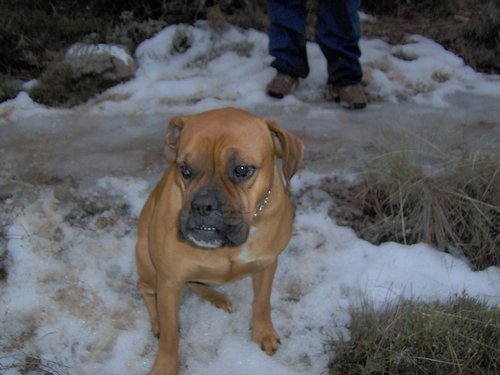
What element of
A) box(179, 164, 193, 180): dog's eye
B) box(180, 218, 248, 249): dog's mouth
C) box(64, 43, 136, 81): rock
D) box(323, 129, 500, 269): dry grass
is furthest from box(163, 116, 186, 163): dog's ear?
box(64, 43, 136, 81): rock

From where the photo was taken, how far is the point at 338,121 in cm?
490

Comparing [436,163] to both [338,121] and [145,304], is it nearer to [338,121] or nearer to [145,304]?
[338,121]

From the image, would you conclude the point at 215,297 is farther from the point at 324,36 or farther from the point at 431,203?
the point at 324,36

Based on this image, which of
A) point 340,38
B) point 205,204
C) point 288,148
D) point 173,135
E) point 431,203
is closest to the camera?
point 205,204

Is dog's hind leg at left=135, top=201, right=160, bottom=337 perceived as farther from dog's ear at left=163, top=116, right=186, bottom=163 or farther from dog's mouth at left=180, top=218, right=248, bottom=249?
dog's mouth at left=180, top=218, right=248, bottom=249

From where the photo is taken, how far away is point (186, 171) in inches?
101

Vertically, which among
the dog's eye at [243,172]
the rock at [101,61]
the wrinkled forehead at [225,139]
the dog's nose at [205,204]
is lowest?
the rock at [101,61]

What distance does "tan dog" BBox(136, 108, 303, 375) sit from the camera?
2492mm

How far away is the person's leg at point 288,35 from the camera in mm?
4805

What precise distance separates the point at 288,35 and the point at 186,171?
2676 mm

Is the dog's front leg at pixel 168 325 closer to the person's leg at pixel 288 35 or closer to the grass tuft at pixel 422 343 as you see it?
the grass tuft at pixel 422 343

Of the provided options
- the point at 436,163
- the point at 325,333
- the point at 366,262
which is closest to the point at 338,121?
the point at 436,163

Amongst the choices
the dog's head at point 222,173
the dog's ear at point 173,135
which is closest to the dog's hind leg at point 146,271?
the dog's ear at point 173,135

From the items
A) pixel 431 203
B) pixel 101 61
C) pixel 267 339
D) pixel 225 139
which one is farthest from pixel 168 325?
pixel 101 61
